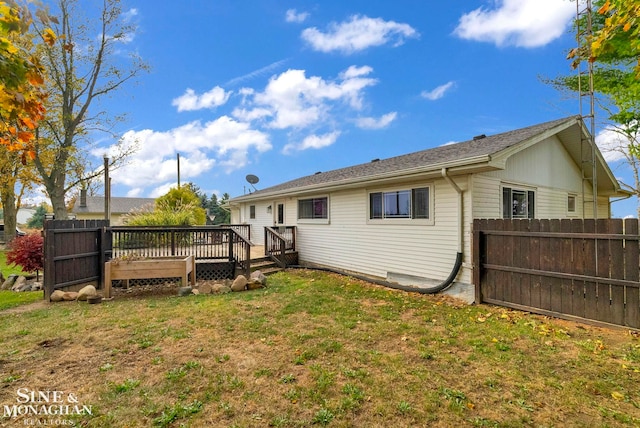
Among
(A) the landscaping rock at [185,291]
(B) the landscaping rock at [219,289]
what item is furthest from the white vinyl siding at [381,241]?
(A) the landscaping rock at [185,291]

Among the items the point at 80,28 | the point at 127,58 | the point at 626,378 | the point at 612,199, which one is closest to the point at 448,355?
the point at 626,378

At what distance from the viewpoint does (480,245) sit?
587 centimetres

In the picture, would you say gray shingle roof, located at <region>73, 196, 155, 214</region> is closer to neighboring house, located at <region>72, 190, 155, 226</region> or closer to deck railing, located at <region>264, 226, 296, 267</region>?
neighboring house, located at <region>72, 190, 155, 226</region>

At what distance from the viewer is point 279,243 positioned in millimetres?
10219

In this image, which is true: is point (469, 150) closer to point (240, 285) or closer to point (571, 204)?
point (571, 204)

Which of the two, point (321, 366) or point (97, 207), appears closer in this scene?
point (321, 366)

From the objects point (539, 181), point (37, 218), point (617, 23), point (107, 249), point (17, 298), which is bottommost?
point (17, 298)

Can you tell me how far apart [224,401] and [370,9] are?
37.8 ft

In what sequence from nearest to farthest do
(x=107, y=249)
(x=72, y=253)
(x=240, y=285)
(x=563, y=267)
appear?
(x=563, y=267), (x=72, y=253), (x=240, y=285), (x=107, y=249)

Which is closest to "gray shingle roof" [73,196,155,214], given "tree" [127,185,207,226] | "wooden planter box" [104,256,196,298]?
"tree" [127,185,207,226]

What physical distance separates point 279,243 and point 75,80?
13892 millimetres

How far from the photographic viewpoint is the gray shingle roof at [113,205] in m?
31.4

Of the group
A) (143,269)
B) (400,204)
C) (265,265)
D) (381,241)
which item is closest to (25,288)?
(143,269)

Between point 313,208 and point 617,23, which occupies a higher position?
point 617,23
